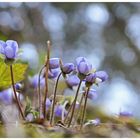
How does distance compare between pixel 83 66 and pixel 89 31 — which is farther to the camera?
pixel 89 31

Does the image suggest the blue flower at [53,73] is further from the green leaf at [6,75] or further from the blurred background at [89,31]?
the blurred background at [89,31]

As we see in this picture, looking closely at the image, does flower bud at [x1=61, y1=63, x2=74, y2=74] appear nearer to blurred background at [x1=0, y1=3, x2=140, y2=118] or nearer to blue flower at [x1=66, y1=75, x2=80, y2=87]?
blue flower at [x1=66, y1=75, x2=80, y2=87]

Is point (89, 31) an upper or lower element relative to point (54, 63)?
upper

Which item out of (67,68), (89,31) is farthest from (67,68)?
(89,31)

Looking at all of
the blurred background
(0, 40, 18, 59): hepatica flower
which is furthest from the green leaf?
the blurred background

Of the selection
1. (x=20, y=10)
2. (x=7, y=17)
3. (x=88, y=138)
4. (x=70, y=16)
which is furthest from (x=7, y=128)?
(x=70, y=16)

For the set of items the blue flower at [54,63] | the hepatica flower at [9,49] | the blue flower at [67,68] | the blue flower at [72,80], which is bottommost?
the blue flower at [72,80]

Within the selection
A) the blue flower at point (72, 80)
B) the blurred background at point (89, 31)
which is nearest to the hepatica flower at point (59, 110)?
the blue flower at point (72, 80)

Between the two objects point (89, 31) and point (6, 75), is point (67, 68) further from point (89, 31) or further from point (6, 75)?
point (89, 31)
